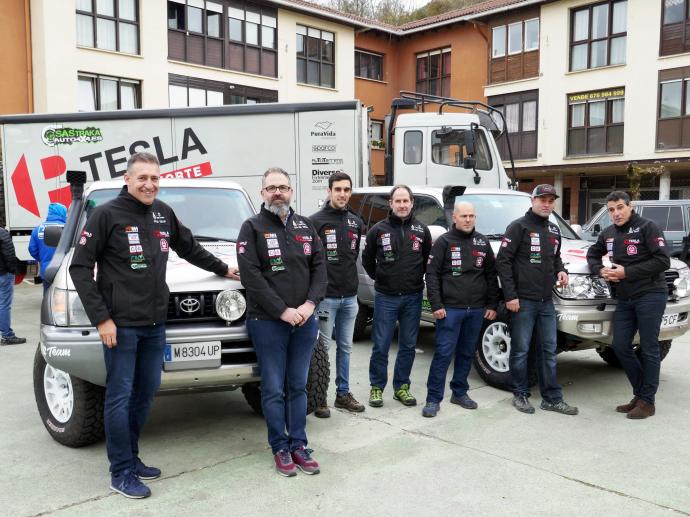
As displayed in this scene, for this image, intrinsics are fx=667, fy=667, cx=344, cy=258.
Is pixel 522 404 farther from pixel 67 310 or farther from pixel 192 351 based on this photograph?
pixel 67 310

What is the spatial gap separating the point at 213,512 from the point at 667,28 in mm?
24590

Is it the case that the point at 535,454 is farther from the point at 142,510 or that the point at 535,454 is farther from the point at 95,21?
the point at 95,21

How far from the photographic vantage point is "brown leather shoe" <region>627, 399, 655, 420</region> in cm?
522

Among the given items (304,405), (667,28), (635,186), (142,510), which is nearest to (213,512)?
(142,510)

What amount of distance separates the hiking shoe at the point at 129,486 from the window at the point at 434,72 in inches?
1089

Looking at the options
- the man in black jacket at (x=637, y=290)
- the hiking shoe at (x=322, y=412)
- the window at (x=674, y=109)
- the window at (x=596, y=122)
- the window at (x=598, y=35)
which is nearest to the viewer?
the hiking shoe at (x=322, y=412)

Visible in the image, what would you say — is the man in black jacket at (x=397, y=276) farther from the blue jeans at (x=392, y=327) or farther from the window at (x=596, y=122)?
the window at (x=596, y=122)

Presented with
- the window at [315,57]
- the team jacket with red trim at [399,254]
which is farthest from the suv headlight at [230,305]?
the window at [315,57]

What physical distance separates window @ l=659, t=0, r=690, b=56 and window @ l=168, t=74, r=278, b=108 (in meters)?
13.9

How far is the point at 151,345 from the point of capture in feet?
12.4

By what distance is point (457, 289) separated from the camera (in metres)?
5.23

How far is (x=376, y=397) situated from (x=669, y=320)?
2.65 metres

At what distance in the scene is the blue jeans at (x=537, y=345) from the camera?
530cm

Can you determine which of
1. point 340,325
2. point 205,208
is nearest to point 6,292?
point 205,208
